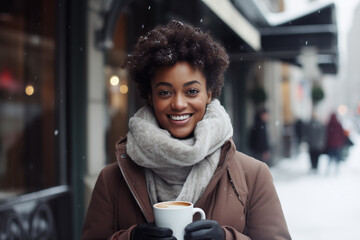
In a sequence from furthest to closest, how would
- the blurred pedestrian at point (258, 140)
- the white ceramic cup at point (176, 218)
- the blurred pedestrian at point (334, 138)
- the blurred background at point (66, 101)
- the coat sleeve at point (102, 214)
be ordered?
the blurred pedestrian at point (334, 138)
the blurred pedestrian at point (258, 140)
the blurred background at point (66, 101)
the coat sleeve at point (102, 214)
the white ceramic cup at point (176, 218)

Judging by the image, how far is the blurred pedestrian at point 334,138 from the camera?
10.5 meters

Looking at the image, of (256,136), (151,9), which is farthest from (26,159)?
(256,136)

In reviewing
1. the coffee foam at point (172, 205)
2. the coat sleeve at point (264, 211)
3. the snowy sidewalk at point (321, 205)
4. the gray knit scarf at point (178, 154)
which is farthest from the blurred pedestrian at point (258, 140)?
the coffee foam at point (172, 205)

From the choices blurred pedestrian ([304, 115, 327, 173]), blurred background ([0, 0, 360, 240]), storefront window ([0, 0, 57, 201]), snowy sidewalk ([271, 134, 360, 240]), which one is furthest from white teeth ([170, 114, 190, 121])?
blurred pedestrian ([304, 115, 327, 173])

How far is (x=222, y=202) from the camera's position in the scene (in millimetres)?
1645

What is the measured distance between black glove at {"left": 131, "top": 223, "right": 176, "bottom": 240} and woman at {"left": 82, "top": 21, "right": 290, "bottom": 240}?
3.6 inches

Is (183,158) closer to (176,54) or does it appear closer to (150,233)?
(150,233)

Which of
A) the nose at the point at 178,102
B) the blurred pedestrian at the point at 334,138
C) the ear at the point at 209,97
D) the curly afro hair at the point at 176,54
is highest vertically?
the curly afro hair at the point at 176,54

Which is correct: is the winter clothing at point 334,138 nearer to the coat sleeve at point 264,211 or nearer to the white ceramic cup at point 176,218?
the coat sleeve at point 264,211

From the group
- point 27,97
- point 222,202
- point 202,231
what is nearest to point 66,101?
point 27,97

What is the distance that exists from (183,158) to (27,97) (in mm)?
3886

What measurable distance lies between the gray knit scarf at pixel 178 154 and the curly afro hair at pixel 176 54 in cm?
15

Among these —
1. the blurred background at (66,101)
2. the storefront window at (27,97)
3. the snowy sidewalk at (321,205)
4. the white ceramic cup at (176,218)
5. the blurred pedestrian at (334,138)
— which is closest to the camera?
the white ceramic cup at (176,218)

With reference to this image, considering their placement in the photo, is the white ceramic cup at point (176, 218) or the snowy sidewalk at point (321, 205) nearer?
the white ceramic cup at point (176, 218)
